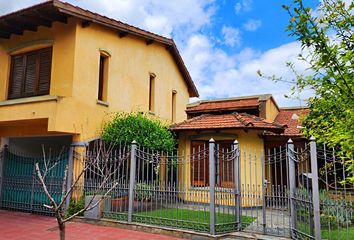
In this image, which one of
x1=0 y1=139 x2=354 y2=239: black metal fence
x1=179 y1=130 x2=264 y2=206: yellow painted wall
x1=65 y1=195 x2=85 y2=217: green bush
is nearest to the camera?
x1=0 y1=139 x2=354 y2=239: black metal fence

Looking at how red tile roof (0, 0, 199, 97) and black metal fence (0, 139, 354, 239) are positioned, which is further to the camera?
red tile roof (0, 0, 199, 97)

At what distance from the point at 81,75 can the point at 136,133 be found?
9.67 feet

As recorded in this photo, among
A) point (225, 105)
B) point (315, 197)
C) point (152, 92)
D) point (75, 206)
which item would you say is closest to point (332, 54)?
point (315, 197)

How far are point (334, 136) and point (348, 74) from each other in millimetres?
725

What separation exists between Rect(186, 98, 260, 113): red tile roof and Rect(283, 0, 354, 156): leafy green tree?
11162mm

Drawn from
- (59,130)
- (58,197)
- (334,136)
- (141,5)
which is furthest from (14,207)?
(334,136)

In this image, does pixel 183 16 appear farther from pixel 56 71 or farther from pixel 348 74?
pixel 348 74

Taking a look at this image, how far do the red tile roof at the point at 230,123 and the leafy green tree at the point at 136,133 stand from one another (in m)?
1.44

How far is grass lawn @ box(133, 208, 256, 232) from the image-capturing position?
26.7 ft

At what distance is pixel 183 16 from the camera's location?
1159cm

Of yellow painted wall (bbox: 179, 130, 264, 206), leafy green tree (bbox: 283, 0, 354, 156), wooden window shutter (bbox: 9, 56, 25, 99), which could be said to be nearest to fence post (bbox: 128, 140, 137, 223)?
yellow painted wall (bbox: 179, 130, 264, 206)

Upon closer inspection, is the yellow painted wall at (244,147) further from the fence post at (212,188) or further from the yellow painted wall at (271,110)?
the fence post at (212,188)

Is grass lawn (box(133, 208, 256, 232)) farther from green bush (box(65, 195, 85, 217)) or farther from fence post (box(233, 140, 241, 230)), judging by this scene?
green bush (box(65, 195, 85, 217))

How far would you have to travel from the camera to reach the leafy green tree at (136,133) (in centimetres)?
1139
